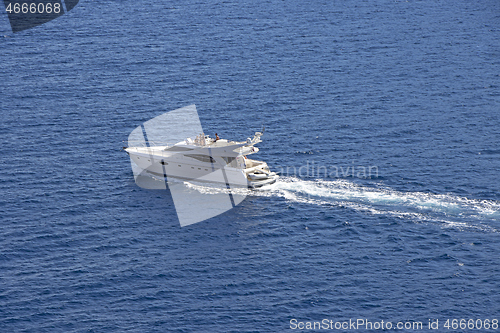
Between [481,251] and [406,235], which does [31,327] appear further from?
[481,251]

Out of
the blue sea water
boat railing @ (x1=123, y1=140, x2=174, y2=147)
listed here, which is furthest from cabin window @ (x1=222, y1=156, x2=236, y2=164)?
boat railing @ (x1=123, y1=140, x2=174, y2=147)

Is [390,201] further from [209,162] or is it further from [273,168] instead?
[209,162]

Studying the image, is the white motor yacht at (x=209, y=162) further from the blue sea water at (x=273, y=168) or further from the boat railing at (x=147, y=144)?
the boat railing at (x=147, y=144)

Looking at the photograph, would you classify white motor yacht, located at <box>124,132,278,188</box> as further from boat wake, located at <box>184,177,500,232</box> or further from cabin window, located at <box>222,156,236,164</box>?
boat wake, located at <box>184,177,500,232</box>

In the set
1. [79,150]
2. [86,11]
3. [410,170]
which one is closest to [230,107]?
[79,150]

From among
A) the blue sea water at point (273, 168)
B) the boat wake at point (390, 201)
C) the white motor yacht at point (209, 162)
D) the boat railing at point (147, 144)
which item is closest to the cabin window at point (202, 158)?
the white motor yacht at point (209, 162)

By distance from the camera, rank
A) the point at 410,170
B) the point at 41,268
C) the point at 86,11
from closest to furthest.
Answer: the point at 41,268 → the point at 410,170 → the point at 86,11

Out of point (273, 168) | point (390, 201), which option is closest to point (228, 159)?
point (273, 168)
